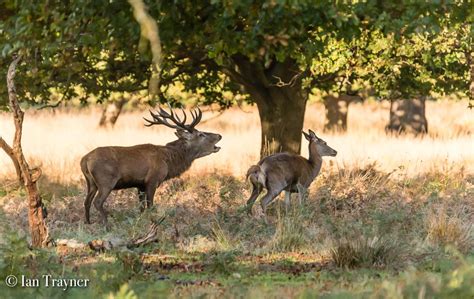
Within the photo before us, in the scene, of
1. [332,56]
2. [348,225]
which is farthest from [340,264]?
[332,56]

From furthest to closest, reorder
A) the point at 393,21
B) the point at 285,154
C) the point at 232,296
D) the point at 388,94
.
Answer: the point at 388,94
the point at 285,154
the point at 393,21
the point at 232,296

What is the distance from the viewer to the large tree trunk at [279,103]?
2033 cm

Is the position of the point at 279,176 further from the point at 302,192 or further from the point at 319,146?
the point at 319,146

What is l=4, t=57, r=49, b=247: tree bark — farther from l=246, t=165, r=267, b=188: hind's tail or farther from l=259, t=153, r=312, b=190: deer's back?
l=259, t=153, r=312, b=190: deer's back

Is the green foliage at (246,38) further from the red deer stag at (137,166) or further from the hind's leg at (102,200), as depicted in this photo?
the hind's leg at (102,200)

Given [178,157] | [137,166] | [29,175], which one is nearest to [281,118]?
[178,157]

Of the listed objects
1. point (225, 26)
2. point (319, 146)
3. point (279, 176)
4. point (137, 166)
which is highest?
point (225, 26)

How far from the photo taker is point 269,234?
1367cm

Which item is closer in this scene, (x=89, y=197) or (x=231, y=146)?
(x=89, y=197)

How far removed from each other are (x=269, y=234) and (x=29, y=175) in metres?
3.32

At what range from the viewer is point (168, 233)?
44.5 feet

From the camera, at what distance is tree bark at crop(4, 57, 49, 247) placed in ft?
38.5

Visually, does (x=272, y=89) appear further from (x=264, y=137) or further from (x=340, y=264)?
(x=340, y=264)

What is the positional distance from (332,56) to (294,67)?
118 inches
